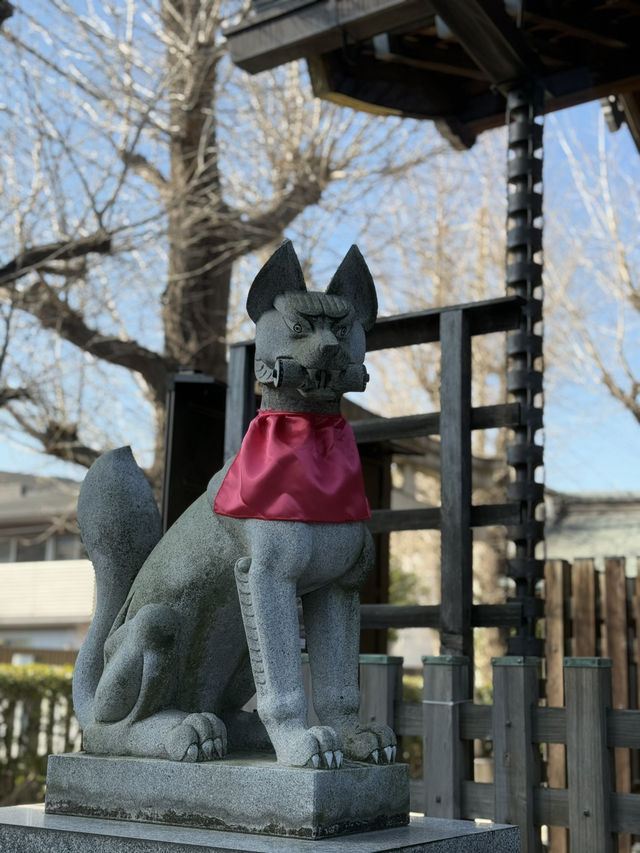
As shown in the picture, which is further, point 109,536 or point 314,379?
point 109,536

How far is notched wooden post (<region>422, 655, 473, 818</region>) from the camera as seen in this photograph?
3477mm

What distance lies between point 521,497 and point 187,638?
209 cm

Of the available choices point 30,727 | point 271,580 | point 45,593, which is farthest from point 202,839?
point 45,593

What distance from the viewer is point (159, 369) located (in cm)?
884

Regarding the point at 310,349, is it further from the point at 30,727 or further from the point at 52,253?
the point at 30,727

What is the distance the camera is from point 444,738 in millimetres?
3502

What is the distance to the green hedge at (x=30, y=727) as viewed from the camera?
8891 millimetres

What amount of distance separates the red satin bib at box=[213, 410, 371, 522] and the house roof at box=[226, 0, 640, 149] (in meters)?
2.61

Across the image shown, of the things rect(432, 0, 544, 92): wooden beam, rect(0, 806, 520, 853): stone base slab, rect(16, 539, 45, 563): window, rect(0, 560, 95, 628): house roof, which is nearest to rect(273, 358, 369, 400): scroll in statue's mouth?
rect(0, 806, 520, 853): stone base slab

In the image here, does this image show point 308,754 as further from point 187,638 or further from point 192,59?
point 192,59

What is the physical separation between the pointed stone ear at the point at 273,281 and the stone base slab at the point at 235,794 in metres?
1.18

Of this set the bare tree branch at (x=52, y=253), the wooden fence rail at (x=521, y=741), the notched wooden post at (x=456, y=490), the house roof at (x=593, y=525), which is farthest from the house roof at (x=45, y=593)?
the wooden fence rail at (x=521, y=741)

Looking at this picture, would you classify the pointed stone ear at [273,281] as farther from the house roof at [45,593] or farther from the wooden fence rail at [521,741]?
the house roof at [45,593]

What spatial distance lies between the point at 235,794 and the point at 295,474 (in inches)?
31.1
